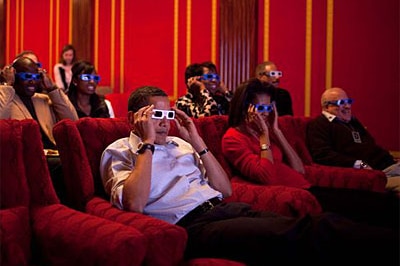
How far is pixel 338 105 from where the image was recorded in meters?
3.57

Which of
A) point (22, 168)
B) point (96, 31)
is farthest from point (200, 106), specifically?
point (96, 31)

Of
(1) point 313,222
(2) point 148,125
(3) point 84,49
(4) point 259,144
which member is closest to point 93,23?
(3) point 84,49

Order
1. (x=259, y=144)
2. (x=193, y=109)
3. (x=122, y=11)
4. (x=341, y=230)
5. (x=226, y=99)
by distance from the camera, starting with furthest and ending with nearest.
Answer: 1. (x=122, y=11)
2. (x=226, y=99)
3. (x=193, y=109)
4. (x=259, y=144)
5. (x=341, y=230)

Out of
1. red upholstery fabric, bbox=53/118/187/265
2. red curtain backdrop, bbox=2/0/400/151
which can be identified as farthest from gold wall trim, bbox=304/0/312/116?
red upholstery fabric, bbox=53/118/187/265

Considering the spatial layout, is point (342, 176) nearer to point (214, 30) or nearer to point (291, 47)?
point (291, 47)

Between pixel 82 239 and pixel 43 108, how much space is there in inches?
68.7

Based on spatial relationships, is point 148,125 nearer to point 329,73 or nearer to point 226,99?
point 226,99

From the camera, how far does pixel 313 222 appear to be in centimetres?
162

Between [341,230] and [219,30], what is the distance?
3.93 meters

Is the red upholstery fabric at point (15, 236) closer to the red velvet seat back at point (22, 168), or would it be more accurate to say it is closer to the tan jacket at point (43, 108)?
the red velvet seat back at point (22, 168)

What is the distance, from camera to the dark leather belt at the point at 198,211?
1.88 meters

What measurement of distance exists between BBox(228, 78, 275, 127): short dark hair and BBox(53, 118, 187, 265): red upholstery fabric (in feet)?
2.13

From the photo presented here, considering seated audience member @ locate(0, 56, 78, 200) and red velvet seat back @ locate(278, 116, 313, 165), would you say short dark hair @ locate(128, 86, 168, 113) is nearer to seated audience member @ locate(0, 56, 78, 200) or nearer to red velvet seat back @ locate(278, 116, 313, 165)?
seated audience member @ locate(0, 56, 78, 200)

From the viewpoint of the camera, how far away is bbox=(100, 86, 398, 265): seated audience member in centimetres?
154
